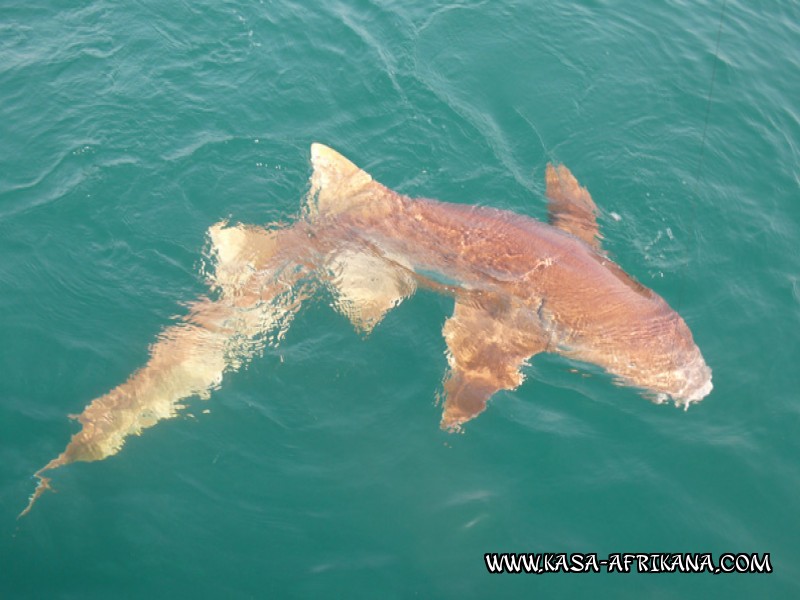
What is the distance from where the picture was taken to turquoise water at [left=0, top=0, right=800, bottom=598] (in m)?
6.32

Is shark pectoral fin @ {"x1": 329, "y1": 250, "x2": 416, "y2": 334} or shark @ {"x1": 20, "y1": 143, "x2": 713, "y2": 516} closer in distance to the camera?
shark @ {"x1": 20, "y1": 143, "x2": 713, "y2": 516}

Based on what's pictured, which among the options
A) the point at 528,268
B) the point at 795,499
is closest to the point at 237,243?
the point at 528,268

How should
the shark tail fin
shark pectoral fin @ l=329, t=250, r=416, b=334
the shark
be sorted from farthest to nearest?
shark pectoral fin @ l=329, t=250, r=416, b=334
the shark
the shark tail fin

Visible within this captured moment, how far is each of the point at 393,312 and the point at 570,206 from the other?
115 inches

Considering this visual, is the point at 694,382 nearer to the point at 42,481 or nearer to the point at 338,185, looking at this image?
the point at 338,185

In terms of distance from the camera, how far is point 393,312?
26.8 ft

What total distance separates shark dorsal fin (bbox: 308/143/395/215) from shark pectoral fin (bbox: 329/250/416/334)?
66cm

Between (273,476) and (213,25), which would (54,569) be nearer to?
(273,476)

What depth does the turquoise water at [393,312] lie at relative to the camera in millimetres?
6320

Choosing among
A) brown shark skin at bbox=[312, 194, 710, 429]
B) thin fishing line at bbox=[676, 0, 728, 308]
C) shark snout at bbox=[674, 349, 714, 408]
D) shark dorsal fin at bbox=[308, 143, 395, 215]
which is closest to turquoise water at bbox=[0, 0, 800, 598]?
thin fishing line at bbox=[676, 0, 728, 308]

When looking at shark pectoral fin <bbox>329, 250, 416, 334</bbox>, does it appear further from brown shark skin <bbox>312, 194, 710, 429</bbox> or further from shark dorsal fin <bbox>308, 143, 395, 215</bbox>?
shark dorsal fin <bbox>308, 143, 395, 215</bbox>

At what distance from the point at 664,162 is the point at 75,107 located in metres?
8.99

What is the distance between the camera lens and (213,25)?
445 inches

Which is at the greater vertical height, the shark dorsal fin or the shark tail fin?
the shark dorsal fin
